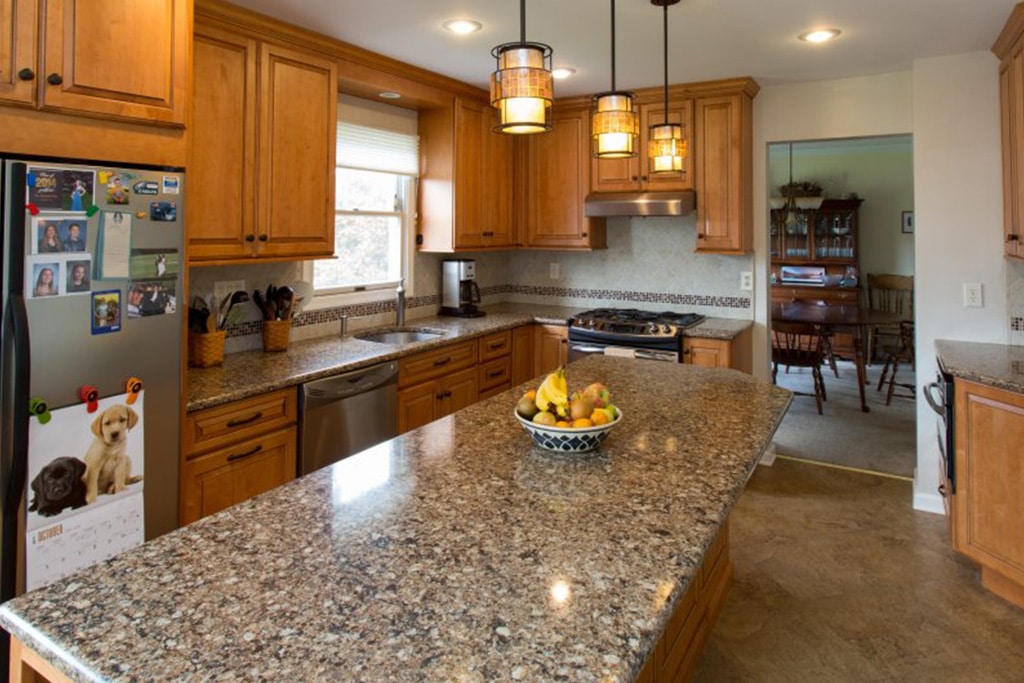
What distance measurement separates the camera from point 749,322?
4281 mm

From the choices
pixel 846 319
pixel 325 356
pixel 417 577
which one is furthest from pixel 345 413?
pixel 846 319

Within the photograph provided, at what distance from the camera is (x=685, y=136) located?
413cm

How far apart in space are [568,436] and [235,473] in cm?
148

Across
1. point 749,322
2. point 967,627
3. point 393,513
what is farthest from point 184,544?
point 749,322

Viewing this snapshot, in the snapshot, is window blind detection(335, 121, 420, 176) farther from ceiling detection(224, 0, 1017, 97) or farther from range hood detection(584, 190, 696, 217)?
range hood detection(584, 190, 696, 217)

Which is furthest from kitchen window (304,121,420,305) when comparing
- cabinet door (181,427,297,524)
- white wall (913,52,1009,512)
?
white wall (913,52,1009,512)

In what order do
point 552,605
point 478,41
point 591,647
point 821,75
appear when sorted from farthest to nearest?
1. point 821,75
2. point 478,41
3. point 552,605
4. point 591,647

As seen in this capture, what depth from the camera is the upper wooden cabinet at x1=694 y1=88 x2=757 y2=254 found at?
4.02 m

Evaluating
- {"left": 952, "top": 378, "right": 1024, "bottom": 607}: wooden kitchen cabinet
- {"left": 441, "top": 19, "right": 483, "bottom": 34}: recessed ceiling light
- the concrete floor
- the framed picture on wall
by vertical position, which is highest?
the framed picture on wall

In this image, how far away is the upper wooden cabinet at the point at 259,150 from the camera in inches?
106

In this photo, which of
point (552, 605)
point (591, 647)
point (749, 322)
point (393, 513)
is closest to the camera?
point (591, 647)

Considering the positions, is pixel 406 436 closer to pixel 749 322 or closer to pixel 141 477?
pixel 141 477

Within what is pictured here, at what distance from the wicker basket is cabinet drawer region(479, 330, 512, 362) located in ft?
5.18

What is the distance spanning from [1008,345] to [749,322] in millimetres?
1363
